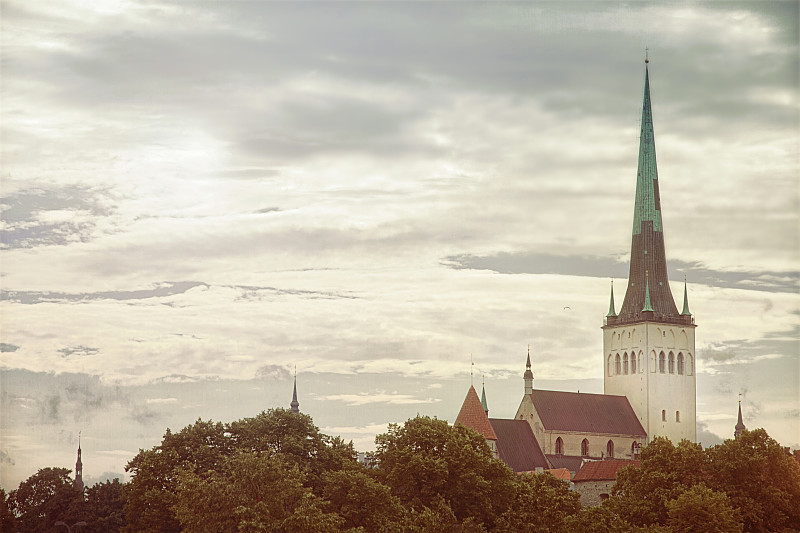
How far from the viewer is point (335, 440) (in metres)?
97.2

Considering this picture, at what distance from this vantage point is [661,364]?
17300 centimetres

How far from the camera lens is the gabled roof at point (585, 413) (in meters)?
159

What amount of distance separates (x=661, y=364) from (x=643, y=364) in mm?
2813

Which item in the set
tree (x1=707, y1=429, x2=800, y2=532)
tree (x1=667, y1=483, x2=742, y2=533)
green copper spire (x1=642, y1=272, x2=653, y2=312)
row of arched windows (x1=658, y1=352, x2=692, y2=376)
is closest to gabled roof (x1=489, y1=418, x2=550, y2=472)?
row of arched windows (x1=658, y1=352, x2=692, y2=376)

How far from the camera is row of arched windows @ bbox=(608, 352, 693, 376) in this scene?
173 m

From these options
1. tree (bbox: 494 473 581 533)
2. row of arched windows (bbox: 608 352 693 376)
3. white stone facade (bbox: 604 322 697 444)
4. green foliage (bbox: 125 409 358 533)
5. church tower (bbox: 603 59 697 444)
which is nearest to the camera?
green foliage (bbox: 125 409 358 533)

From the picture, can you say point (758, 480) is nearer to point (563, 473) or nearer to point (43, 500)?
point (563, 473)

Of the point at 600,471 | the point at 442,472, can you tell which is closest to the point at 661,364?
the point at 600,471

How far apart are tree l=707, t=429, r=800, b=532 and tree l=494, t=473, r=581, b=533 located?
37.2 feet

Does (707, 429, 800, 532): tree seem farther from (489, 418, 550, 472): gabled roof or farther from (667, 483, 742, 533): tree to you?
(489, 418, 550, 472): gabled roof

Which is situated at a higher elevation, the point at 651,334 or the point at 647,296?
the point at 647,296

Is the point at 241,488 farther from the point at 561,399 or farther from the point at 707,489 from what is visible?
the point at 561,399

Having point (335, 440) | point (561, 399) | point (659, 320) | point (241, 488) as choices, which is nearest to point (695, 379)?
point (659, 320)

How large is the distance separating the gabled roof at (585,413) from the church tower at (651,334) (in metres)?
3.26
